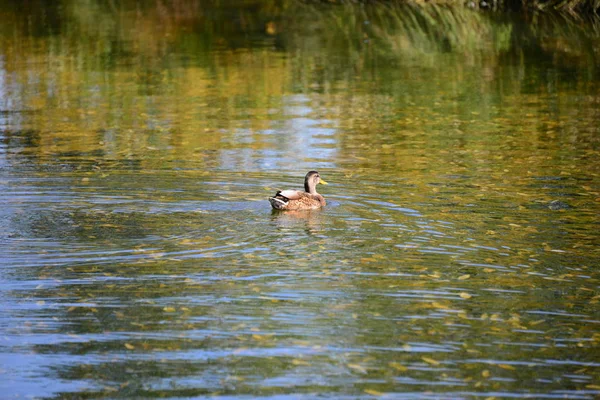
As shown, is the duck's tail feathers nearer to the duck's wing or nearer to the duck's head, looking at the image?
the duck's wing

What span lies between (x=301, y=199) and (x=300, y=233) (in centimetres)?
97

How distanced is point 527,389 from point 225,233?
4.62 m

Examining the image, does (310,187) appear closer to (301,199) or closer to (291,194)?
(301,199)

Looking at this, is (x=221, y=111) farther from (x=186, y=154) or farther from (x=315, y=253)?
(x=315, y=253)

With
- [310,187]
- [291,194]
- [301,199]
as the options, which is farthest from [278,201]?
[310,187]

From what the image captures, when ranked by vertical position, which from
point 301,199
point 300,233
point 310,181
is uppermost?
point 310,181

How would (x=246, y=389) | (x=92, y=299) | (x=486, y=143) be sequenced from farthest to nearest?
(x=486, y=143) < (x=92, y=299) < (x=246, y=389)

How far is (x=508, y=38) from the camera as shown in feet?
103

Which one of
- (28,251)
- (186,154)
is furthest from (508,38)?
(28,251)

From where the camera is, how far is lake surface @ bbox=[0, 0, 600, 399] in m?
8.37

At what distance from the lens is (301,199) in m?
13.0

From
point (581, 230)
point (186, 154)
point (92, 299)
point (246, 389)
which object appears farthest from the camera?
point (186, 154)

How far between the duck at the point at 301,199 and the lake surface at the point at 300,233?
0.12 meters

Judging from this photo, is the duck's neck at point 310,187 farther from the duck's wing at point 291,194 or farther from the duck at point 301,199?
the duck's wing at point 291,194
